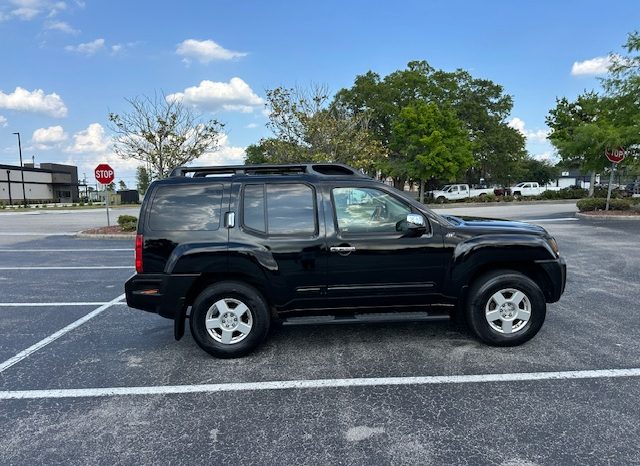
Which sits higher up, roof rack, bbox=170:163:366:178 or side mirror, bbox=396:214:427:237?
roof rack, bbox=170:163:366:178

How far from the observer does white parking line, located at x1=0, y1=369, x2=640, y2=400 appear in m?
3.47

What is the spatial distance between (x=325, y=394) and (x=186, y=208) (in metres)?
2.24

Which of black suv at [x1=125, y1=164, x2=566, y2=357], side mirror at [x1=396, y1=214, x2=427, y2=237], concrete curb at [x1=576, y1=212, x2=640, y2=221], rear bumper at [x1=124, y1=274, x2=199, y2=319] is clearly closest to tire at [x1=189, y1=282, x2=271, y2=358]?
black suv at [x1=125, y1=164, x2=566, y2=357]

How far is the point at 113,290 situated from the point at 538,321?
21.3ft

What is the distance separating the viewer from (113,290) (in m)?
7.07

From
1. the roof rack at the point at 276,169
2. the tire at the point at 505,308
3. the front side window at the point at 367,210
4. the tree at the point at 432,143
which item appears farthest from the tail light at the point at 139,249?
the tree at the point at 432,143

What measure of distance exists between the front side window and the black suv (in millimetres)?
10

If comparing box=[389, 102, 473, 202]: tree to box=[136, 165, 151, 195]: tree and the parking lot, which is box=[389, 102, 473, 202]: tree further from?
the parking lot

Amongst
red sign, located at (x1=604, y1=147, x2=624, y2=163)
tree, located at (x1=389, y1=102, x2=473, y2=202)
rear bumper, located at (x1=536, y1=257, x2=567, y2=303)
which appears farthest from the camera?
tree, located at (x1=389, y1=102, x2=473, y2=202)

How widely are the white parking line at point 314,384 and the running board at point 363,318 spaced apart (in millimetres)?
675

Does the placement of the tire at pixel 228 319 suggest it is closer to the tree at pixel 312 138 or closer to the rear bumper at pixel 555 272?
the rear bumper at pixel 555 272

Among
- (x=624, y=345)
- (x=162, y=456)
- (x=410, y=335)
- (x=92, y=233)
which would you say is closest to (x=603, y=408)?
(x=624, y=345)

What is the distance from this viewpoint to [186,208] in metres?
4.14

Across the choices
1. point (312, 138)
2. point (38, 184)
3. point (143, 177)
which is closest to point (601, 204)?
point (312, 138)
